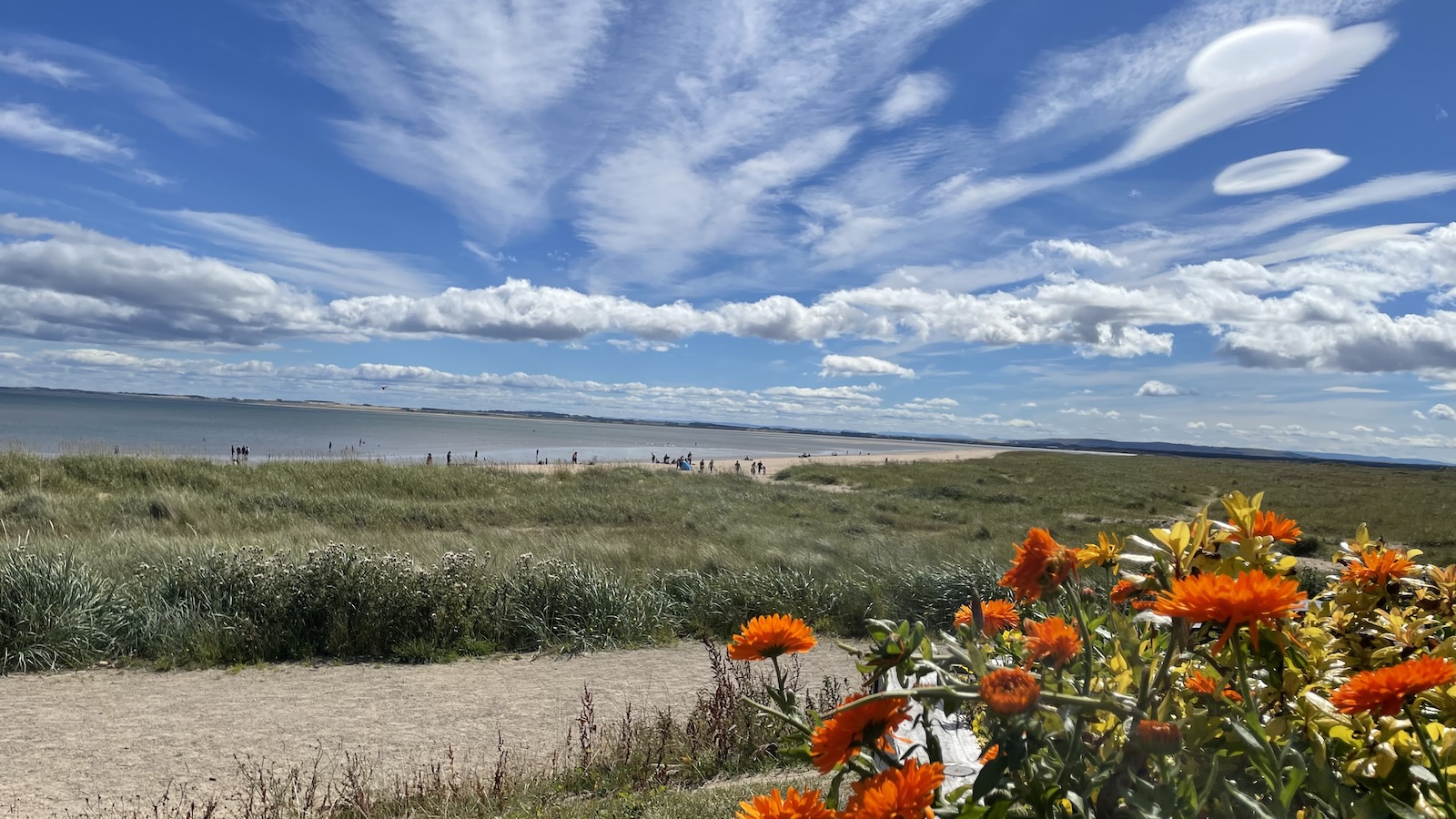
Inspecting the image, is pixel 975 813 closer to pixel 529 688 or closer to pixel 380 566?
pixel 529 688

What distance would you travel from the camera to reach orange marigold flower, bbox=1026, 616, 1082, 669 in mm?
1170

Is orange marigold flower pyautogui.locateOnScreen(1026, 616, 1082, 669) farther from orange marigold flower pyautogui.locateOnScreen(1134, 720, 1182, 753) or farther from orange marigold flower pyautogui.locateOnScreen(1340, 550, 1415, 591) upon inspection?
orange marigold flower pyautogui.locateOnScreen(1340, 550, 1415, 591)

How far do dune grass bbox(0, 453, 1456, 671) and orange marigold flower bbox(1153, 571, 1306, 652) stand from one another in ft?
25.5

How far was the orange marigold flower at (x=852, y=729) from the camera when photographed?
1.01 m

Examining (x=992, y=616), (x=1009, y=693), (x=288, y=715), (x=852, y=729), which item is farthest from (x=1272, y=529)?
(x=288, y=715)

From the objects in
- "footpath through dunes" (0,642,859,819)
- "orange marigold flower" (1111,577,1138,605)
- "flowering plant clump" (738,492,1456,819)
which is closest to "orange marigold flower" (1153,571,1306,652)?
"flowering plant clump" (738,492,1456,819)

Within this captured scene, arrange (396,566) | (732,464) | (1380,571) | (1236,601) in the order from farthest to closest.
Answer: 1. (732,464)
2. (396,566)
3. (1380,571)
4. (1236,601)

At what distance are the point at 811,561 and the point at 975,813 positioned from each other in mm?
10170

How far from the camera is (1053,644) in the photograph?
3.88 ft

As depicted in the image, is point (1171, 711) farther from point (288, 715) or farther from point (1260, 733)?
point (288, 715)

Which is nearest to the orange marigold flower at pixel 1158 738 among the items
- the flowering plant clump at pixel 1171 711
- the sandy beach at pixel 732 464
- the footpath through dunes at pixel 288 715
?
the flowering plant clump at pixel 1171 711

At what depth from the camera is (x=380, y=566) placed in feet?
27.9

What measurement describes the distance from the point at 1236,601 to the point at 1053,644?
0.33 m

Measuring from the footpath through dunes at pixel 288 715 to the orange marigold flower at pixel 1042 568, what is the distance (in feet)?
14.1
